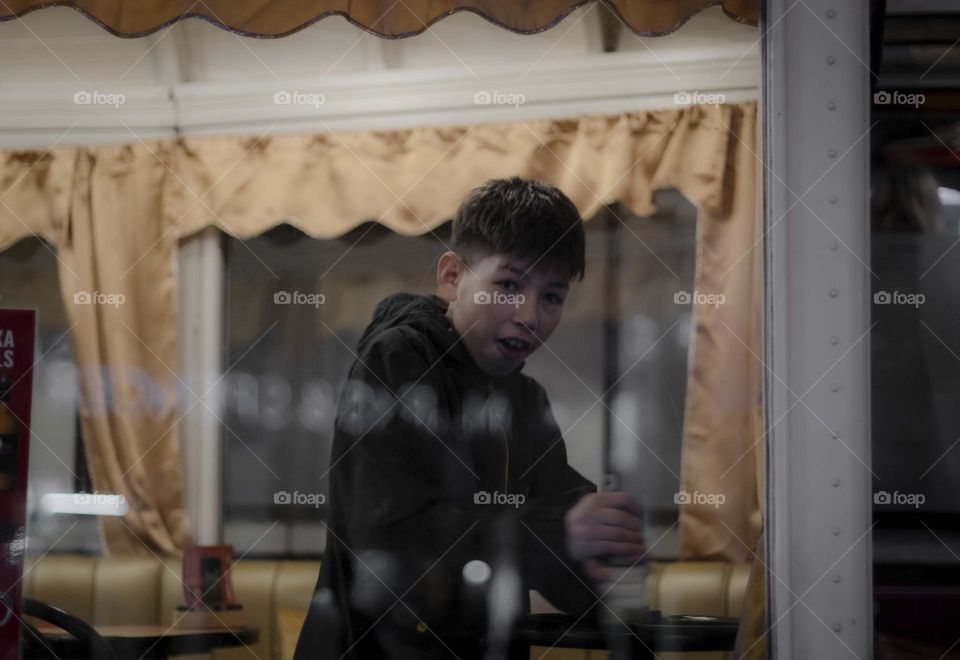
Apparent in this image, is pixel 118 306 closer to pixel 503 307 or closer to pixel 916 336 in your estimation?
pixel 503 307

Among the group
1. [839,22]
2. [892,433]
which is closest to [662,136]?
[839,22]

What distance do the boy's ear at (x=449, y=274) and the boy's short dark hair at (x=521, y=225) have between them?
2cm

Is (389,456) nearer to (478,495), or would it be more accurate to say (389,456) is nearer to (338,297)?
(478,495)

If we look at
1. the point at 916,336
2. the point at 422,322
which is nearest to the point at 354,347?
the point at 422,322

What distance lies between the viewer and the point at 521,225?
195cm

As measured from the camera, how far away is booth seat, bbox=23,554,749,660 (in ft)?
6.15

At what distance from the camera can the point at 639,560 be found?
1872mm

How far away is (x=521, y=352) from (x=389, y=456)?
0.32 metres

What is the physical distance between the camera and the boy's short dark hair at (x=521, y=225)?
1.94 metres

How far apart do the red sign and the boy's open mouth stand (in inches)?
34.5

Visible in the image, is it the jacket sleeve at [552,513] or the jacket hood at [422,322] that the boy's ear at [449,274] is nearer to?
the jacket hood at [422,322]

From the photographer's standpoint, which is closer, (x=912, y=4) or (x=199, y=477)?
(x=912, y=4)

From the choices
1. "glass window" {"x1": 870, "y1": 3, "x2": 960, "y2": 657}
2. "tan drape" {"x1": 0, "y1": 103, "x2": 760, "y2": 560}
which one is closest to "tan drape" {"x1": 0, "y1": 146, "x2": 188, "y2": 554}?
"tan drape" {"x1": 0, "y1": 103, "x2": 760, "y2": 560}

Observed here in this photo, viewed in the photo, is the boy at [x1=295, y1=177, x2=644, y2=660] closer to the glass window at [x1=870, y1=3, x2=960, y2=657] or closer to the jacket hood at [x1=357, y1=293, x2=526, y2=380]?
the jacket hood at [x1=357, y1=293, x2=526, y2=380]
